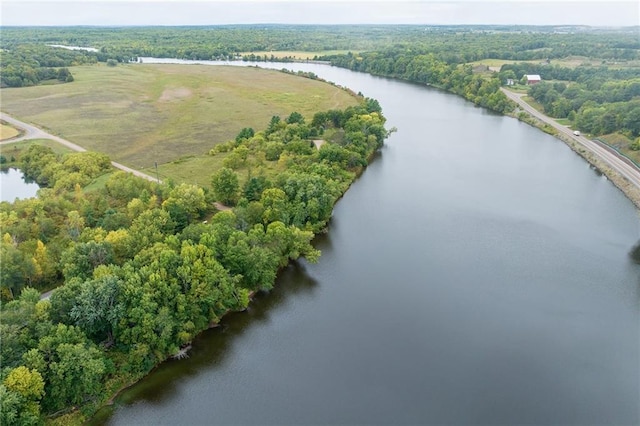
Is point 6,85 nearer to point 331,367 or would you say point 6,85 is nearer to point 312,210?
point 312,210

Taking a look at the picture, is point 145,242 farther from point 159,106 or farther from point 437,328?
point 159,106

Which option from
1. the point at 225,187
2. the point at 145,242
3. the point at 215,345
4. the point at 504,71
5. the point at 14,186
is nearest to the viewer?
the point at 215,345

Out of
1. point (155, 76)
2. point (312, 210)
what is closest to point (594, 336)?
point (312, 210)

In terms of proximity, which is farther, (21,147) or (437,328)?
(21,147)

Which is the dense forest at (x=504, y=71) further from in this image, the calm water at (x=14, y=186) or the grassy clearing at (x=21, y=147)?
the calm water at (x=14, y=186)

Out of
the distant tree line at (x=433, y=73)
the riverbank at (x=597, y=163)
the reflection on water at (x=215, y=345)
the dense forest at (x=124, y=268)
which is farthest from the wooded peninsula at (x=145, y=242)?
the distant tree line at (x=433, y=73)

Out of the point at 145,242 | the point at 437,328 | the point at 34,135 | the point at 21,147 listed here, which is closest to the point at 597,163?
the point at 437,328

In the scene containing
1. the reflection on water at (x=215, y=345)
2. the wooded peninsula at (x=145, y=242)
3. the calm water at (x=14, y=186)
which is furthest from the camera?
the calm water at (x=14, y=186)

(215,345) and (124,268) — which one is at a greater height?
(124,268)
